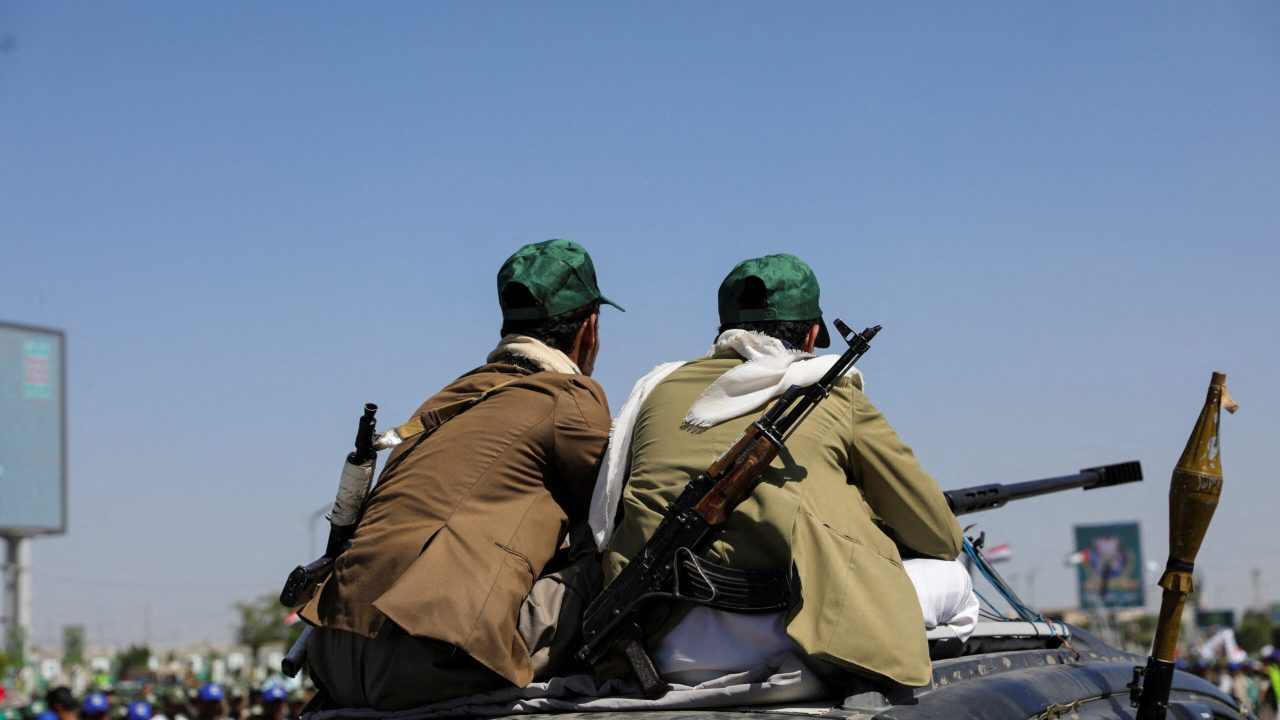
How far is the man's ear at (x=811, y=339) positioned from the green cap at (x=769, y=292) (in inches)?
2.8

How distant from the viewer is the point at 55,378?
59.7 meters

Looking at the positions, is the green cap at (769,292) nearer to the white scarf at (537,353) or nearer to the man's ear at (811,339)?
the man's ear at (811,339)

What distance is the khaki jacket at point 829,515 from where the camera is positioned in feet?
10.9

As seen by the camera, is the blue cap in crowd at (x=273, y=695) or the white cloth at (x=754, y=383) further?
the blue cap in crowd at (x=273, y=695)

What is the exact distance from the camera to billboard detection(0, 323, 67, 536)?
5744cm

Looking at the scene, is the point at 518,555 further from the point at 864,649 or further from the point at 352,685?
the point at 864,649

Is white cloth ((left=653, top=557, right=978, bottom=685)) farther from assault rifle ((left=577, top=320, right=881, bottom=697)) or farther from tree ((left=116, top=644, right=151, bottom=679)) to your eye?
tree ((left=116, top=644, right=151, bottom=679))

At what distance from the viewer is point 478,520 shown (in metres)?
3.69

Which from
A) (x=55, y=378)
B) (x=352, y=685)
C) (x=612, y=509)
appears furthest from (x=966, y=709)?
(x=55, y=378)

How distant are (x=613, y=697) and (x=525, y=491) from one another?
2.01ft

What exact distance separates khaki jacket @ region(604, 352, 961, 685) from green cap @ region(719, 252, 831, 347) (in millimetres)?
162

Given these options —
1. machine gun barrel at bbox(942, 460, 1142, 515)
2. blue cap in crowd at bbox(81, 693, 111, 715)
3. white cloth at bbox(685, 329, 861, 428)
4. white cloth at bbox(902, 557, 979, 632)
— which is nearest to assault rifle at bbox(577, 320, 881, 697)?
white cloth at bbox(685, 329, 861, 428)

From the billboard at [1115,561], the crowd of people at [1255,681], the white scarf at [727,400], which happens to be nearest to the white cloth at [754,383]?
the white scarf at [727,400]

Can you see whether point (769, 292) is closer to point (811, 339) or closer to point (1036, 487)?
point (811, 339)
